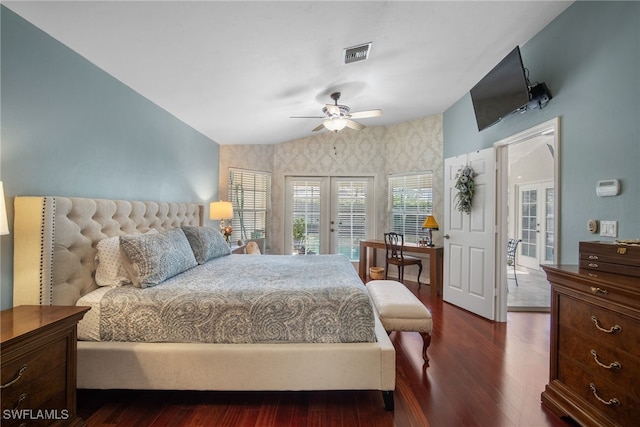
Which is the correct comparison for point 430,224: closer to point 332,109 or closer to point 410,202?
point 410,202

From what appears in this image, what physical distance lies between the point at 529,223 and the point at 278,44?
23.4 ft

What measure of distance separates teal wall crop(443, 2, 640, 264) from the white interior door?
2.91 ft

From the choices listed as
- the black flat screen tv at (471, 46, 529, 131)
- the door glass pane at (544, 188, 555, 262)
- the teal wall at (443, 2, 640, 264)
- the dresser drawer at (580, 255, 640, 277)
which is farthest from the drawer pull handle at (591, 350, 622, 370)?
the door glass pane at (544, 188, 555, 262)

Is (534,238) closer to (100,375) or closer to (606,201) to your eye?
(606,201)

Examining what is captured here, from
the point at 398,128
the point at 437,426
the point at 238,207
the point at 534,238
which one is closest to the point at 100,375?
the point at 437,426

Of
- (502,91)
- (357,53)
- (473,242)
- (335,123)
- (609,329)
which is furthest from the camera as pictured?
(473,242)

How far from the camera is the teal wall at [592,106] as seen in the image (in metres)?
1.69

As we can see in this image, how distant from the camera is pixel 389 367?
1.66 metres

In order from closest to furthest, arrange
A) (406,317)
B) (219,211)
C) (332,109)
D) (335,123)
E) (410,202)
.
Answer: (406,317) → (332,109) → (335,123) → (219,211) → (410,202)

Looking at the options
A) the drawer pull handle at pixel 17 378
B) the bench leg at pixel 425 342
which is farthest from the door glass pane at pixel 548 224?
A: the drawer pull handle at pixel 17 378

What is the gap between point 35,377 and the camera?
48.5 inches

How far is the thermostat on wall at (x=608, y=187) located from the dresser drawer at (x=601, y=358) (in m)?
0.96

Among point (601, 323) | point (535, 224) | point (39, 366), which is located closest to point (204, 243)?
point (39, 366)

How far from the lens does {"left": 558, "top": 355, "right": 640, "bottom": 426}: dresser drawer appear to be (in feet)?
4.17
